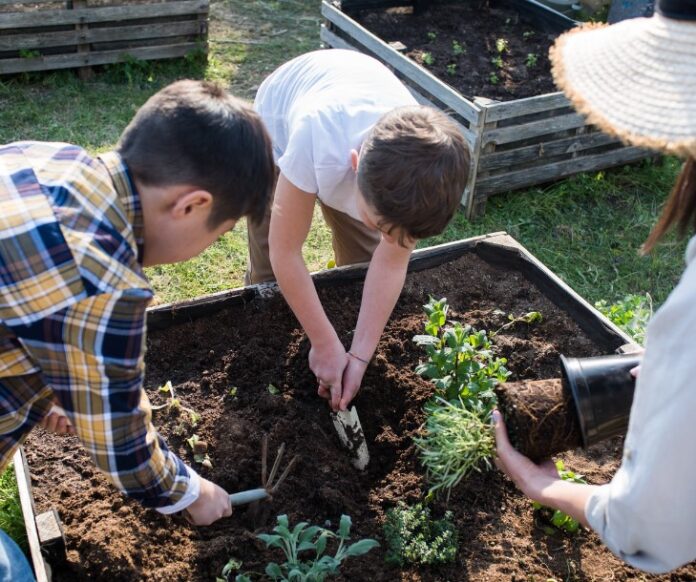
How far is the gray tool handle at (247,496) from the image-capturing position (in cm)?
223

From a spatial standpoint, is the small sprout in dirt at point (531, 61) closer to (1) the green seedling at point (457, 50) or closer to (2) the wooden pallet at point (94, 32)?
(1) the green seedling at point (457, 50)

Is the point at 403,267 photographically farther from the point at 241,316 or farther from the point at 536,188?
the point at 536,188

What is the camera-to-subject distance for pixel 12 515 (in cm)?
261

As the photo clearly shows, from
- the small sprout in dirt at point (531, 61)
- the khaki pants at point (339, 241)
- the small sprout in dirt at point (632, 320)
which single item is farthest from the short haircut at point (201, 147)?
the small sprout in dirt at point (531, 61)

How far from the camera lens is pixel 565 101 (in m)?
4.55

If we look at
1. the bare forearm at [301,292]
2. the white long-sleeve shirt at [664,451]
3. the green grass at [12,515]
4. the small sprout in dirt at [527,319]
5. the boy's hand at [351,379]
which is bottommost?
the green grass at [12,515]

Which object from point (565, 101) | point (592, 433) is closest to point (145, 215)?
point (592, 433)

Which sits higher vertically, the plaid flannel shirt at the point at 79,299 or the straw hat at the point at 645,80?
the straw hat at the point at 645,80

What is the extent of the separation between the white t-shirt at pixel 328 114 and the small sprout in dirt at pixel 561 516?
1.09 metres

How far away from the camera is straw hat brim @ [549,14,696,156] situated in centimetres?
140

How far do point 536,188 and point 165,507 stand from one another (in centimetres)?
365

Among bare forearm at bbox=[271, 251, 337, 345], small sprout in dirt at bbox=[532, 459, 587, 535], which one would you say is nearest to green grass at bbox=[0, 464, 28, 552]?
bare forearm at bbox=[271, 251, 337, 345]

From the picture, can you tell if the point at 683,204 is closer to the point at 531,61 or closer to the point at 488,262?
the point at 488,262

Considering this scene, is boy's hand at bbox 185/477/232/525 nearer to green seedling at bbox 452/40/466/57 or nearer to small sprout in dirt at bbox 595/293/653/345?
small sprout in dirt at bbox 595/293/653/345
